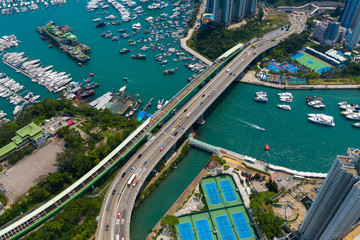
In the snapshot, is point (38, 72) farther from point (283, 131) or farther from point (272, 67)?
point (283, 131)

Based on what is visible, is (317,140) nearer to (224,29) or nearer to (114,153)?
(114,153)

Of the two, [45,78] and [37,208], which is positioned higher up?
[45,78]

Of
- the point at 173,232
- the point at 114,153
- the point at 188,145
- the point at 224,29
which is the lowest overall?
the point at 173,232

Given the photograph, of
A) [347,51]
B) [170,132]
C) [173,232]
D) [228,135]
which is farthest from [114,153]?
[347,51]

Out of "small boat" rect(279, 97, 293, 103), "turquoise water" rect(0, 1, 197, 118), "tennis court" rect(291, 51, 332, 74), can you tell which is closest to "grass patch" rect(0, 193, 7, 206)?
"turquoise water" rect(0, 1, 197, 118)

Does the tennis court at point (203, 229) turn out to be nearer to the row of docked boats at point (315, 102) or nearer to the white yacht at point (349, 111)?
the row of docked boats at point (315, 102)

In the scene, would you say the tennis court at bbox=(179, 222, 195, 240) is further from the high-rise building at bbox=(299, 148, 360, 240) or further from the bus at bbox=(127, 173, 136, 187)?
the high-rise building at bbox=(299, 148, 360, 240)

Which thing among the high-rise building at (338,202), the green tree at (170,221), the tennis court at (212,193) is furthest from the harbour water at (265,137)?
the high-rise building at (338,202)
